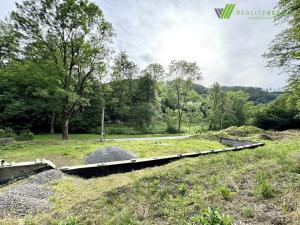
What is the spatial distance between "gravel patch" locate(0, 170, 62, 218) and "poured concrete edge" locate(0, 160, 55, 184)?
94cm

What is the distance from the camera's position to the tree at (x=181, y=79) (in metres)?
26.2

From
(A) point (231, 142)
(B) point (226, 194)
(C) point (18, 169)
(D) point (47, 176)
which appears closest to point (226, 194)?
(B) point (226, 194)

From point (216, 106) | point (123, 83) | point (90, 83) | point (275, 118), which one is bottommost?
point (275, 118)

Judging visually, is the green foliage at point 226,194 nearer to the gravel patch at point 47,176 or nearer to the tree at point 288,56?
the gravel patch at point 47,176

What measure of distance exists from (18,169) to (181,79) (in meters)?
23.1

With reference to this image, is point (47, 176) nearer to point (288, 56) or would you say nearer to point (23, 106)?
point (288, 56)

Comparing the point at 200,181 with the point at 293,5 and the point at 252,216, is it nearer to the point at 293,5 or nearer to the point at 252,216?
the point at 252,216

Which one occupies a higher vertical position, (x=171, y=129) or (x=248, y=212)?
(x=171, y=129)

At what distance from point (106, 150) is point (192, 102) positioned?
23766 millimetres

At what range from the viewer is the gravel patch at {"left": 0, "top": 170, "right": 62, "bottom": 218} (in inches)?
143

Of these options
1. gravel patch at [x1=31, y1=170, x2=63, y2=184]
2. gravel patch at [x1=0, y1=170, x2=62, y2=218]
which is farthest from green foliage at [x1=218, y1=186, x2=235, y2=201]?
gravel patch at [x1=31, y1=170, x2=63, y2=184]

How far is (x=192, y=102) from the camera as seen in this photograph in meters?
A: 29.8

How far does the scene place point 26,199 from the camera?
3.98 m

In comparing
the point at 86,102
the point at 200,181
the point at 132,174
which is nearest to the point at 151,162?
the point at 132,174
